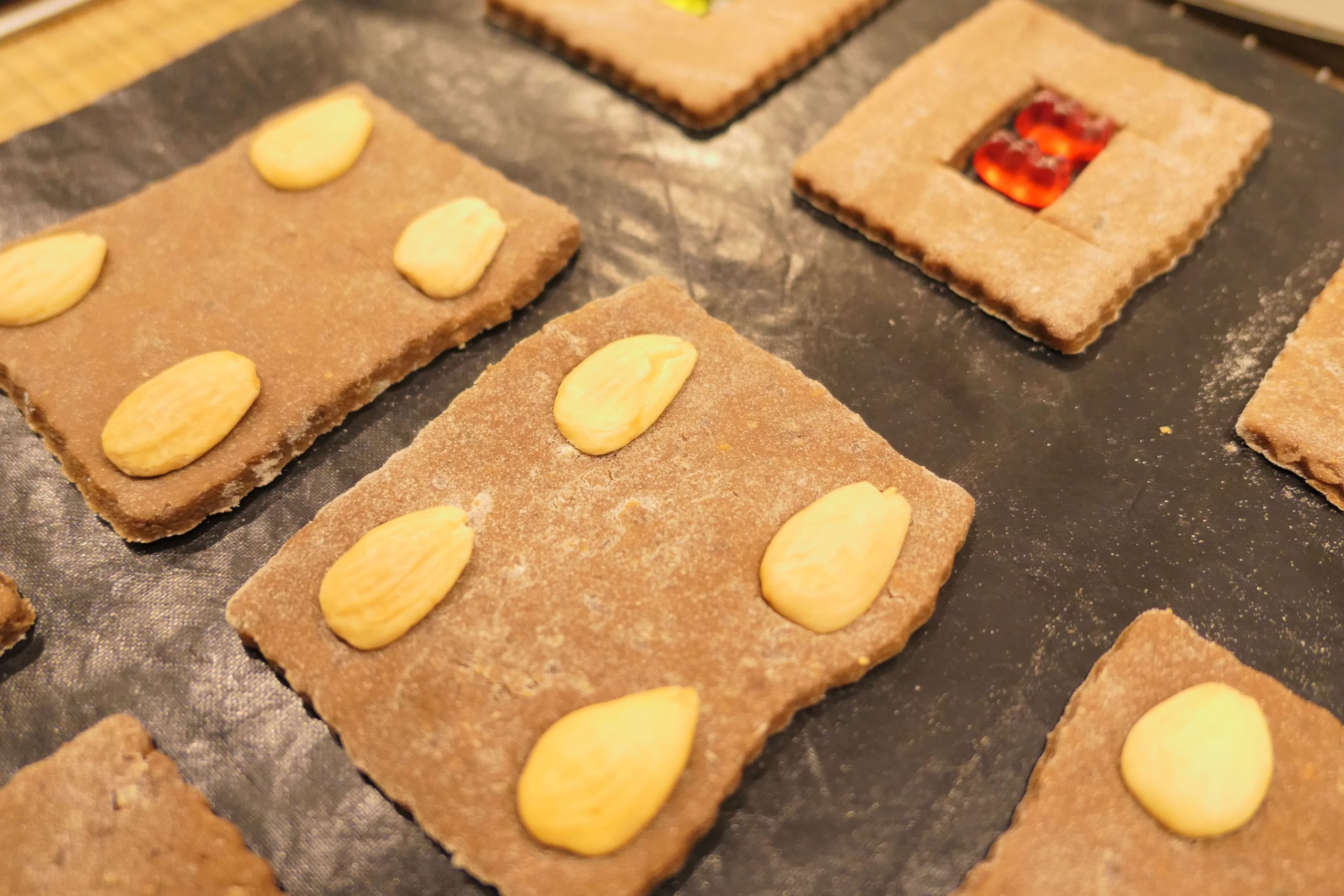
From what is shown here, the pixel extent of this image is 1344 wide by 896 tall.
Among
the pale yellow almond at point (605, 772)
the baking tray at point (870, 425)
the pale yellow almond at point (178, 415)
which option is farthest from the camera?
the pale yellow almond at point (178, 415)

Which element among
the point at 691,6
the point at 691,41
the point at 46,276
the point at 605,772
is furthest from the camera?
the point at 691,6

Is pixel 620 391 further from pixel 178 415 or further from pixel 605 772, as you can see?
pixel 178 415

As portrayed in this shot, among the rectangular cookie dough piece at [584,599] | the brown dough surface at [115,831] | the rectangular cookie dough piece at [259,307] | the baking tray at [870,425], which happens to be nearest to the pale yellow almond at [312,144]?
the rectangular cookie dough piece at [259,307]

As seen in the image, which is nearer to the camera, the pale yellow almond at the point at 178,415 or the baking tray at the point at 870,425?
the baking tray at the point at 870,425

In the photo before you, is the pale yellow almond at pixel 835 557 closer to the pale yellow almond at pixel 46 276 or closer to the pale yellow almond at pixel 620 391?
the pale yellow almond at pixel 620 391

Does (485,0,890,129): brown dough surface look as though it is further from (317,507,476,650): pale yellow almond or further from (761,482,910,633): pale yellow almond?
(317,507,476,650): pale yellow almond

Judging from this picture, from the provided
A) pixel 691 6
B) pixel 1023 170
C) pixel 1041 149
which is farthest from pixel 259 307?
pixel 1041 149

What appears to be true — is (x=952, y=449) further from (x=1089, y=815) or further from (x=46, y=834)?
(x=46, y=834)
